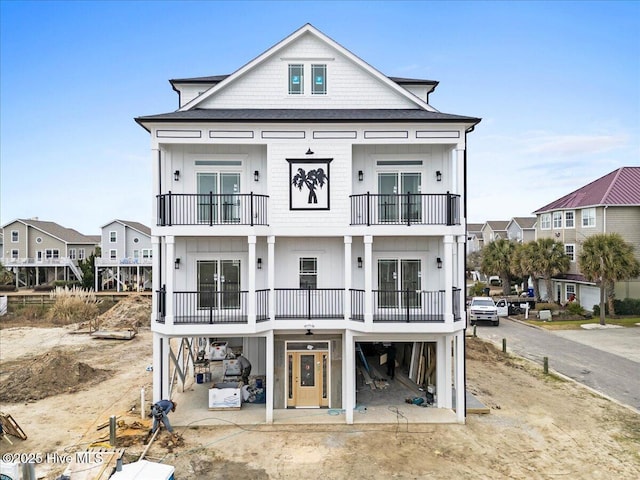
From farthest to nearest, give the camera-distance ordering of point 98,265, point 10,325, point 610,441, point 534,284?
point 98,265 < point 534,284 < point 10,325 < point 610,441

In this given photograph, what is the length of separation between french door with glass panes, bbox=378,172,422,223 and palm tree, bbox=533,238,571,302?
91.1ft

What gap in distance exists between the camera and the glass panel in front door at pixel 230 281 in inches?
596

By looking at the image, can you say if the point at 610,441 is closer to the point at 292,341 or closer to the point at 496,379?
the point at 496,379

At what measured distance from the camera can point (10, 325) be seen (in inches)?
1404

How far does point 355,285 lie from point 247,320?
3934 millimetres

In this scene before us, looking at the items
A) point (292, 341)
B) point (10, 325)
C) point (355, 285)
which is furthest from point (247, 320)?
point (10, 325)

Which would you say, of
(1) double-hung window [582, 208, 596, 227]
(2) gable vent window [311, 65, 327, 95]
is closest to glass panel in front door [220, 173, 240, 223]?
(2) gable vent window [311, 65, 327, 95]

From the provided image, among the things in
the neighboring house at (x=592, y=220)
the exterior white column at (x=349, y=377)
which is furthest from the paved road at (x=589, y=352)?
the exterior white column at (x=349, y=377)

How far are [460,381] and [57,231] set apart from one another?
5961cm

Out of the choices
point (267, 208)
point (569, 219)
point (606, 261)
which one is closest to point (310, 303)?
point (267, 208)

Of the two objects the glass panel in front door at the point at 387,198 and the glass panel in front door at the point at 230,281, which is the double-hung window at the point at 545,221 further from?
the glass panel in front door at the point at 230,281

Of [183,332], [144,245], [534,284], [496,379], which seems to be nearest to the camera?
[183,332]

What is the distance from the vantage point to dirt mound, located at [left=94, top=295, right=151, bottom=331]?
111 feet

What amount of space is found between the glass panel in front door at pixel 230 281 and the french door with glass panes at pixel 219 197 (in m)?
1.56
